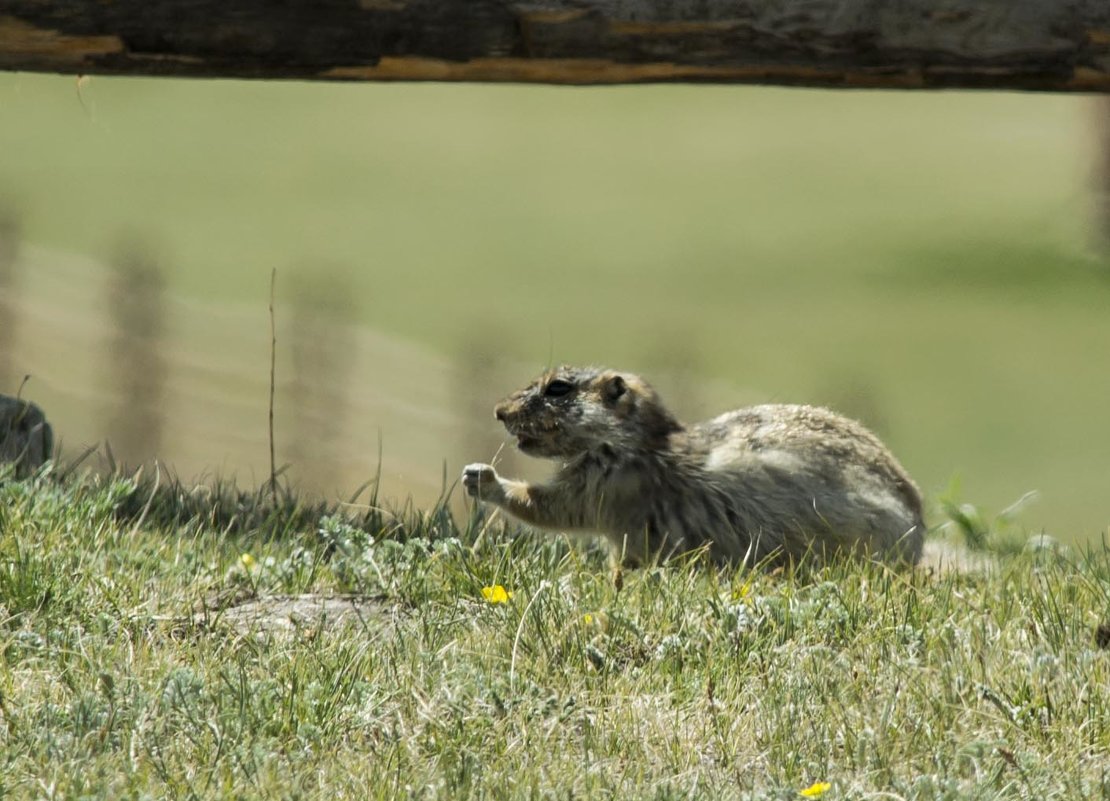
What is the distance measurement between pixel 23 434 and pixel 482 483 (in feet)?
6.06

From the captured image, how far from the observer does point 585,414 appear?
6.71m

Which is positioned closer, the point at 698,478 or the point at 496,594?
the point at 496,594

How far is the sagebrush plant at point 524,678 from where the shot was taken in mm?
3811

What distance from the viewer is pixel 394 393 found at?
22844mm

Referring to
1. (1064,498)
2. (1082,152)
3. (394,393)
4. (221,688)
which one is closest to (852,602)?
(221,688)

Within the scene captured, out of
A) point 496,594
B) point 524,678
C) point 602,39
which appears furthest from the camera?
point 602,39

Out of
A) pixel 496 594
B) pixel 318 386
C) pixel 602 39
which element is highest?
pixel 602 39

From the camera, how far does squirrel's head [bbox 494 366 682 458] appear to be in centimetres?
667

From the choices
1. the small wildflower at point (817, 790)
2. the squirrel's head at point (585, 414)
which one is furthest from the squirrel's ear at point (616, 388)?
the small wildflower at point (817, 790)

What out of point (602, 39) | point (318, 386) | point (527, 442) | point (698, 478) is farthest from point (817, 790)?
point (318, 386)

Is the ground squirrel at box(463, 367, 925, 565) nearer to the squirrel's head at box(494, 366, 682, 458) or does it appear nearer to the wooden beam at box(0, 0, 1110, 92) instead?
→ the squirrel's head at box(494, 366, 682, 458)

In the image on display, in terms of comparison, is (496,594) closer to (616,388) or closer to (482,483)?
(482,483)

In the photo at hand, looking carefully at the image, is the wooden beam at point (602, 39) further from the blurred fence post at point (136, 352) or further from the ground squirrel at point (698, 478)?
the blurred fence post at point (136, 352)

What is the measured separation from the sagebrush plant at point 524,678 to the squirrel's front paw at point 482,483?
1.30 metres
